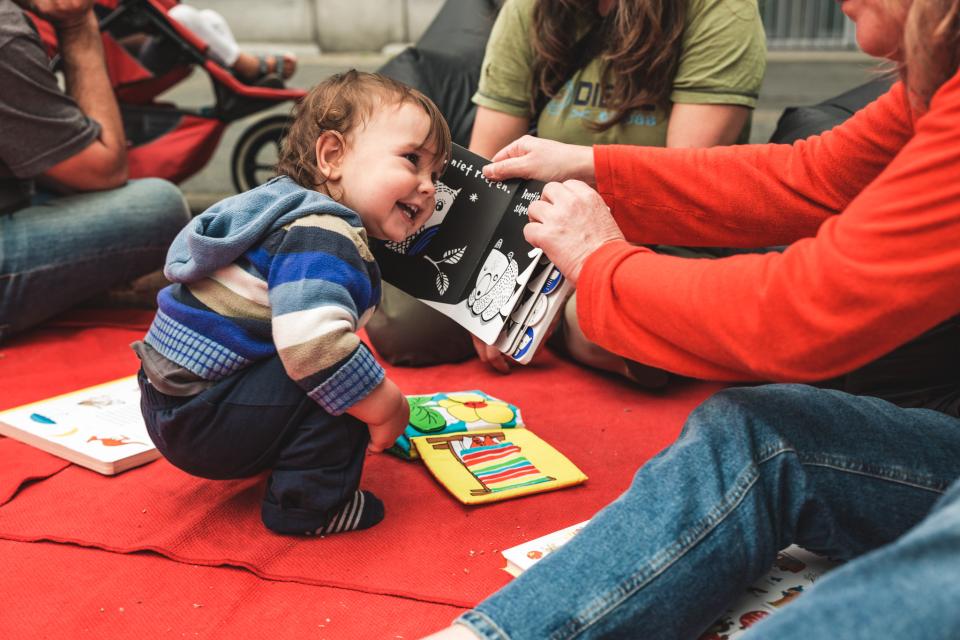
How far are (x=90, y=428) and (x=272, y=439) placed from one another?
1.55ft

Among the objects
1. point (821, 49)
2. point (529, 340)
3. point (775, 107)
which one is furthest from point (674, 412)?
point (821, 49)

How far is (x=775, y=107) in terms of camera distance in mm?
4836

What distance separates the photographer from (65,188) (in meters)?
1.98

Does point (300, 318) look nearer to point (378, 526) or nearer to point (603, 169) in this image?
point (378, 526)

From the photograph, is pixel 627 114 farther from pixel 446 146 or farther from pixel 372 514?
pixel 372 514

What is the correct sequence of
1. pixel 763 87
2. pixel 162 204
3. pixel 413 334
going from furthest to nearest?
pixel 763 87, pixel 162 204, pixel 413 334

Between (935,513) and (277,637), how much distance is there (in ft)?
2.26

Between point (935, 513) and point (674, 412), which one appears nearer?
point (935, 513)

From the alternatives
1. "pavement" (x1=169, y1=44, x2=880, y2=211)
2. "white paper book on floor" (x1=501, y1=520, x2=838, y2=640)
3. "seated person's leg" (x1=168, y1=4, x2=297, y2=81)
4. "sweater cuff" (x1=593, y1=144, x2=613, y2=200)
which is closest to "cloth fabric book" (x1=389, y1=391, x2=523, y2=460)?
"white paper book on floor" (x1=501, y1=520, x2=838, y2=640)

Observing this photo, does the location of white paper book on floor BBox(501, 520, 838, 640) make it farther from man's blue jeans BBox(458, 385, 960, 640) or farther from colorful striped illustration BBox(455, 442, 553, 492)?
colorful striped illustration BBox(455, 442, 553, 492)

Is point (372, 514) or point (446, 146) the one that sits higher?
point (446, 146)

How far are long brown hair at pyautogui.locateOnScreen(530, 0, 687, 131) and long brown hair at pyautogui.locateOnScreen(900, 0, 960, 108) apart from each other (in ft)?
2.77

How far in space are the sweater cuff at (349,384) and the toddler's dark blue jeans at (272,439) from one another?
53 millimetres

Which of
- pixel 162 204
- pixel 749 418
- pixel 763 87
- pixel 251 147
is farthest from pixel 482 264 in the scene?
pixel 763 87
